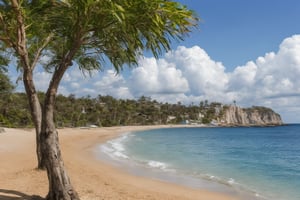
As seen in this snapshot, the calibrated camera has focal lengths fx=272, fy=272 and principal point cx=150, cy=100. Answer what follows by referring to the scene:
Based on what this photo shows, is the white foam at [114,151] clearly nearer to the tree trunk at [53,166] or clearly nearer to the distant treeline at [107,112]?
the tree trunk at [53,166]

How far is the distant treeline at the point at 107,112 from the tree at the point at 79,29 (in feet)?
127

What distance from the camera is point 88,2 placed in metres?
3.61

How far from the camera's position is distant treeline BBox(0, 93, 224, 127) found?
53.3 meters

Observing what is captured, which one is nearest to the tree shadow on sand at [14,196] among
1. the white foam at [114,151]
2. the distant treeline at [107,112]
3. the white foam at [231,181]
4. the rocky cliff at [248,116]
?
the white foam at [231,181]

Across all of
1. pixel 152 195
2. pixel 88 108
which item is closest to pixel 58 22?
pixel 152 195

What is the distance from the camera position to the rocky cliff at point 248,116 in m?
171

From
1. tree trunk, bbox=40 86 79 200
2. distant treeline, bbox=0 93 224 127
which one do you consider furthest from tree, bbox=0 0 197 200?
distant treeline, bbox=0 93 224 127

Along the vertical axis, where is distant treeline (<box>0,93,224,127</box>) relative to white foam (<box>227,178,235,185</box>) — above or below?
above

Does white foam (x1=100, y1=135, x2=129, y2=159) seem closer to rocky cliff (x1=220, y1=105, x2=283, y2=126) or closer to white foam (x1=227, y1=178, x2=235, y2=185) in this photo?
white foam (x1=227, y1=178, x2=235, y2=185)

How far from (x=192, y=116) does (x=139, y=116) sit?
4558cm

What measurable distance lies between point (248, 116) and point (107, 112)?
Answer: 117 m

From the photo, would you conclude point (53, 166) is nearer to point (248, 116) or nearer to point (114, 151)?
point (114, 151)

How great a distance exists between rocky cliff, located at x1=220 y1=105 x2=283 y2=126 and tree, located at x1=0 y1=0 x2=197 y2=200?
16629 cm

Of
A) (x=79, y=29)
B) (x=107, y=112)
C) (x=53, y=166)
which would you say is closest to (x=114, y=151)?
(x=53, y=166)
